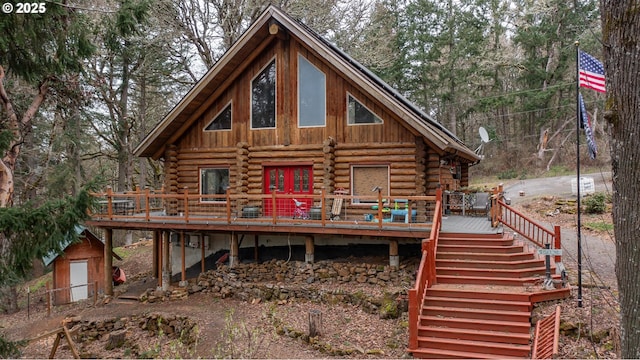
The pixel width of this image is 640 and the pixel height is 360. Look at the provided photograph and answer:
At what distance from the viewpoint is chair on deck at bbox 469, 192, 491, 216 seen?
50.2ft

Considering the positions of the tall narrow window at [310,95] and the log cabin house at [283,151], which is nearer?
the log cabin house at [283,151]

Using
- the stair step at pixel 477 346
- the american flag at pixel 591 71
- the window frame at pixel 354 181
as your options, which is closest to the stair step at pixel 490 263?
the stair step at pixel 477 346

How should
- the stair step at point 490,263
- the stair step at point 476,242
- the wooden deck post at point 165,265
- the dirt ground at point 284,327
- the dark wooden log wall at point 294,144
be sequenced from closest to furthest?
1. the dirt ground at point 284,327
2. the stair step at point 490,263
3. the stair step at point 476,242
4. the dark wooden log wall at point 294,144
5. the wooden deck post at point 165,265

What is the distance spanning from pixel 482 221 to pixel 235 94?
33.6ft

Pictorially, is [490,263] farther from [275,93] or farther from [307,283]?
[275,93]

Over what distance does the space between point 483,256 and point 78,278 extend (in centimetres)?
1589

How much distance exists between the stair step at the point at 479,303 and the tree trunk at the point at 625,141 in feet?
16.1

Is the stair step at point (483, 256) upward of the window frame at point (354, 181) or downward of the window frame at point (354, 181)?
downward

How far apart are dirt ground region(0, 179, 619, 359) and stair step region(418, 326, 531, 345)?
61cm

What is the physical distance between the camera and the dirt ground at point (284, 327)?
7555 mm

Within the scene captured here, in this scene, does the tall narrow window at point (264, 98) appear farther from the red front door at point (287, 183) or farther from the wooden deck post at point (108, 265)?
the wooden deck post at point (108, 265)

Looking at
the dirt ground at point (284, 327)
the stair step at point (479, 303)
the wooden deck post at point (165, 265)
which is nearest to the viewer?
the dirt ground at point (284, 327)

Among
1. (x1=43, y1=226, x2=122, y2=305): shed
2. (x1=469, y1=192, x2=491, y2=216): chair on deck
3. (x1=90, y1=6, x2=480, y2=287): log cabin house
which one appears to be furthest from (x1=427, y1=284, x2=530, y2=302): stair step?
(x1=43, y1=226, x2=122, y2=305): shed

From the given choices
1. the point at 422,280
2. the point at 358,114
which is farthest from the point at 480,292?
the point at 358,114
